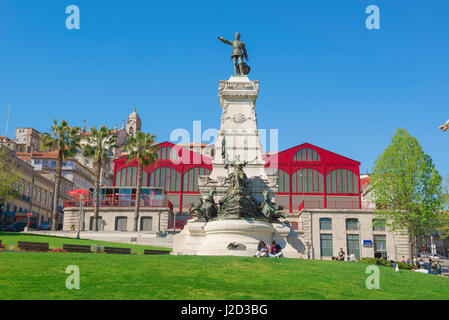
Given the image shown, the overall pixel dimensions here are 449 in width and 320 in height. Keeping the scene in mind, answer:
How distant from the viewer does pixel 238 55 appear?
125ft

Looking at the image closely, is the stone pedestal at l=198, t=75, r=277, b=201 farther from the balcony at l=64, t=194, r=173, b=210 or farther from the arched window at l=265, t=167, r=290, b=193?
the arched window at l=265, t=167, r=290, b=193

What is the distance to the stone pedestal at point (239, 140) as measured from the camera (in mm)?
33194

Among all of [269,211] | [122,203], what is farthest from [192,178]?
[269,211]

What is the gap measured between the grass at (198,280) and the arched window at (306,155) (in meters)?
44.3

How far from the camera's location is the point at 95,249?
2589 cm

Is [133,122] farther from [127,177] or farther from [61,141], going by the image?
[61,141]

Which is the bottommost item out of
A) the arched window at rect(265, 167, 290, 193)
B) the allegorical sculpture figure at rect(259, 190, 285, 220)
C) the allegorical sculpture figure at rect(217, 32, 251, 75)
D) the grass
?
the grass

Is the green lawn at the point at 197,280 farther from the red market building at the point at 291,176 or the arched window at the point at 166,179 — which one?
the arched window at the point at 166,179

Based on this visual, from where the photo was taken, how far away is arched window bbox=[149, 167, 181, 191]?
64.8 meters

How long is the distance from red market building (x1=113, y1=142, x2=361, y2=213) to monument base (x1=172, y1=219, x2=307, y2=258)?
32.9 metres

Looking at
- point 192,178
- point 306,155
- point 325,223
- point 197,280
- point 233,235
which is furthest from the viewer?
point 192,178

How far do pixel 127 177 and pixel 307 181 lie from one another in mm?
25478

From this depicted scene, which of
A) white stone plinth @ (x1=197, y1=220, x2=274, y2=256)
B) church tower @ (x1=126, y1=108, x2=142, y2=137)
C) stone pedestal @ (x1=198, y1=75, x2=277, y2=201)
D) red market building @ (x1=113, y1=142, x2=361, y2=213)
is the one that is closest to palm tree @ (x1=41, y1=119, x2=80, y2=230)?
red market building @ (x1=113, y1=142, x2=361, y2=213)

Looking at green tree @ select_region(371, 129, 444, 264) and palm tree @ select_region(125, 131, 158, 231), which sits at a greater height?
palm tree @ select_region(125, 131, 158, 231)
